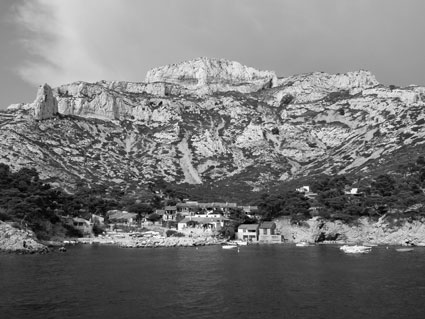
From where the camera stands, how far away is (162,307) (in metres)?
34.0

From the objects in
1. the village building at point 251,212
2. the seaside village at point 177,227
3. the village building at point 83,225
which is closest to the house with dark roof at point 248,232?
the seaside village at point 177,227

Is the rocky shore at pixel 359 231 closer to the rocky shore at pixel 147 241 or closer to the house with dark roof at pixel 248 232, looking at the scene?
the house with dark roof at pixel 248 232

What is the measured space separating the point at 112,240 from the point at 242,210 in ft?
135

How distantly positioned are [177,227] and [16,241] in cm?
5314

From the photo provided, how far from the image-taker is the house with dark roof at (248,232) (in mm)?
106137

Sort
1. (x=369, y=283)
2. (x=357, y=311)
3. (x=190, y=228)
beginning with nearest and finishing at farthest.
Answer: (x=357, y=311) < (x=369, y=283) < (x=190, y=228)

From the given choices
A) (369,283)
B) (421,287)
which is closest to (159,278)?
(369,283)

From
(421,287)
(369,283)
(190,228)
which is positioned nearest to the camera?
(421,287)

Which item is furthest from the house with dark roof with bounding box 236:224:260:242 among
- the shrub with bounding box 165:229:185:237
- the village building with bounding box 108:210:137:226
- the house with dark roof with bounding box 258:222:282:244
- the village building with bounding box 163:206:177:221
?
the village building with bounding box 108:210:137:226

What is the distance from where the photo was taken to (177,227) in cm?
12056

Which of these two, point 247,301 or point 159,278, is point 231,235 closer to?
point 159,278

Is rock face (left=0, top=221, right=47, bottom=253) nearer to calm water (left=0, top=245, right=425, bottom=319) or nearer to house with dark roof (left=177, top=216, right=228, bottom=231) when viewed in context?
calm water (left=0, top=245, right=425, bottom=319)

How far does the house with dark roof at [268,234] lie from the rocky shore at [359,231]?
68.6 inches

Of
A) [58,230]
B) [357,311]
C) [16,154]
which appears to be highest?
[16,154]
